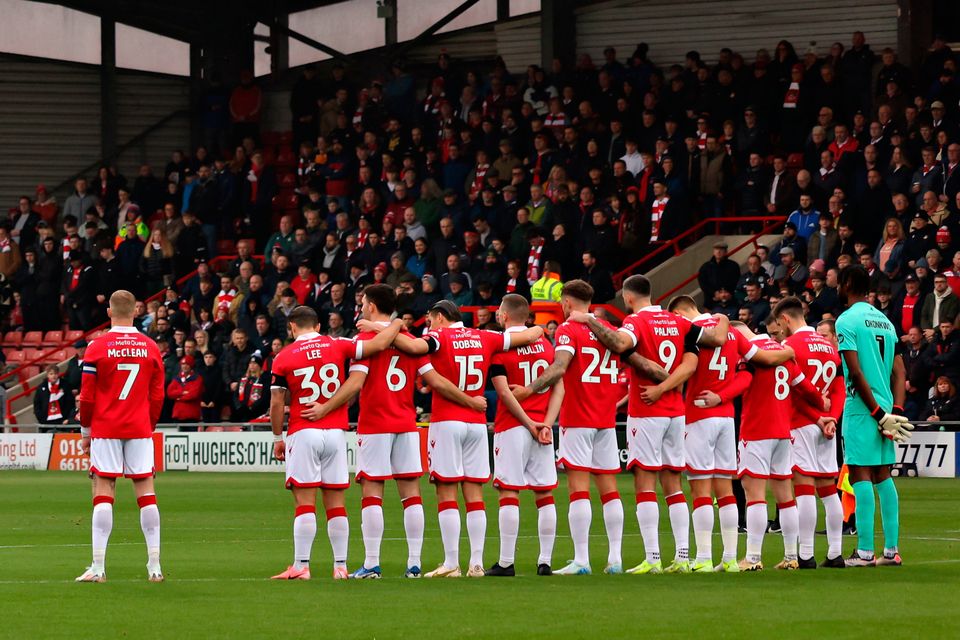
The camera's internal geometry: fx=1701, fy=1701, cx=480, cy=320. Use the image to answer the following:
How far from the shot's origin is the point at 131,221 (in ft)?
123

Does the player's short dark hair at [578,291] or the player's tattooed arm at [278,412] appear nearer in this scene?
the player's tattooed arm at [278,412]

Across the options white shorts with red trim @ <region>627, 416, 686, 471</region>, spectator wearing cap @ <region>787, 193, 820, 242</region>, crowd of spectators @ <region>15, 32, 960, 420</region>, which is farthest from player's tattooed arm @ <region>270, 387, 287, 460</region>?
spectator wearing cap @ <region>787, 193, 820, 242</region>

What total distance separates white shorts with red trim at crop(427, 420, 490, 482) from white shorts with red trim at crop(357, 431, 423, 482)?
6.2 inches

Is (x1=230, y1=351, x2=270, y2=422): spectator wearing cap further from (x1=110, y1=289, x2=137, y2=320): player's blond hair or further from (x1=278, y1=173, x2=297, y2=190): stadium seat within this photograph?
(x1=110, y1=289, x2=137, y2=320): player's blond hair

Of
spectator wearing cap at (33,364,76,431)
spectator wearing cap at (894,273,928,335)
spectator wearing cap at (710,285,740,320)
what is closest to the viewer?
spectator wearing cap at (894,273,928,335)

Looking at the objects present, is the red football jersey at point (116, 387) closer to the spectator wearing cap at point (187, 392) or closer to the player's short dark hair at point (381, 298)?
the player's short dark hair at point (381, 298)

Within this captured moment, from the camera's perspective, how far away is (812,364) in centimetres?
1432

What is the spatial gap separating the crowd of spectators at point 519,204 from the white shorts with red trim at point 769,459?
39.5 feet

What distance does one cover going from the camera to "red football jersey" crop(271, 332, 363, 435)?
13102 millimetres

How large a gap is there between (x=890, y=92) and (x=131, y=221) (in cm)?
1691

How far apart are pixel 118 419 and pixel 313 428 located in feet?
4.95

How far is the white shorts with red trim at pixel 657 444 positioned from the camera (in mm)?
13547

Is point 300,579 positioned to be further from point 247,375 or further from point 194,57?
point 194,57

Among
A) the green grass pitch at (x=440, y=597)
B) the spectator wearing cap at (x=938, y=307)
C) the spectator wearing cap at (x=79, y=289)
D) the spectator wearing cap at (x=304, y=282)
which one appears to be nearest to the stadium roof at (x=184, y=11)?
the spectator wearing cap at (x=79, y=289)
